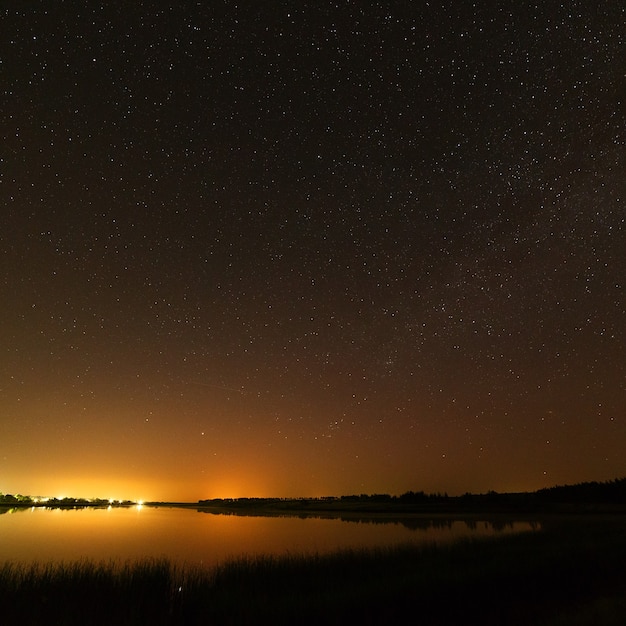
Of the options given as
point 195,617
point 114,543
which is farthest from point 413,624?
point 114,543

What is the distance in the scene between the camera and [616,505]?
54312 mm

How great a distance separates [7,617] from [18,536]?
26181mm

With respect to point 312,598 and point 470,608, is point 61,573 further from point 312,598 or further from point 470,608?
point 470,608

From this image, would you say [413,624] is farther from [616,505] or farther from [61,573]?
[616,505]

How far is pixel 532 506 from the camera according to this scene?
201 ft

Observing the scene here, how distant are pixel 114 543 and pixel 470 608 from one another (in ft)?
82.8

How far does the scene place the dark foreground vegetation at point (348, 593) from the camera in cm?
1055

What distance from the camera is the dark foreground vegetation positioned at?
1055cm

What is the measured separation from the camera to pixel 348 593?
12.1 meters

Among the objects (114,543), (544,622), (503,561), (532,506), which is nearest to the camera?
(544,622)

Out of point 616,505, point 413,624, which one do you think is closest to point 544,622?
point 413,624

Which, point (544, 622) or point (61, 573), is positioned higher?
point (61, 573)

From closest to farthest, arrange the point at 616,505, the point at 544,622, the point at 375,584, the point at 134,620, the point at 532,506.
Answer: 1. the point at 544,622
2. the point at 134,620
3. the point at 375,584
4. the point at 616,505
5. the point at 532,506

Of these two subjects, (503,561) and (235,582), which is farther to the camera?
(503,561)
